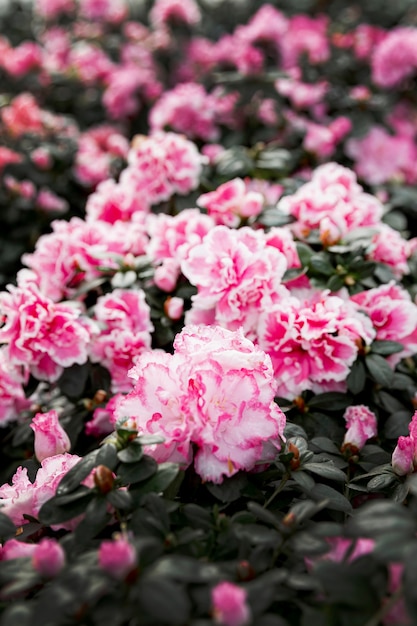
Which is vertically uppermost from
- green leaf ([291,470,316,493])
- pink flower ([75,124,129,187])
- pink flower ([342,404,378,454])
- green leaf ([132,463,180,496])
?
green leaf ([132,463,180,496])

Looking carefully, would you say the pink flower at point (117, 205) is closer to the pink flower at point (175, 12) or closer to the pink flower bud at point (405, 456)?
the pink flower bud at point (405, 456)

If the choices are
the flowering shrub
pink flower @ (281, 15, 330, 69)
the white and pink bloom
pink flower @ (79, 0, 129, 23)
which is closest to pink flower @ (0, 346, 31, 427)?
the flowering shrub

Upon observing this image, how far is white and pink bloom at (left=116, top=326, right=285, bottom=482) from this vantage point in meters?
1.01

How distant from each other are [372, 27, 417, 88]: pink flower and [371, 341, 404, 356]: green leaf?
163 centimetres

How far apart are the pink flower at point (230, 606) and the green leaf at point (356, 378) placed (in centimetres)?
68

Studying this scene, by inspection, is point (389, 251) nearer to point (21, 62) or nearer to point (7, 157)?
point (7, 157)

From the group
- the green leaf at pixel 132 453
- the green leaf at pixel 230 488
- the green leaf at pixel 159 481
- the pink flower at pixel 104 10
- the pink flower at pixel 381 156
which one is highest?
the green leaf at pixel 132 453

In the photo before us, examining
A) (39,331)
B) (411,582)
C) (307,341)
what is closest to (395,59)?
(307,341)

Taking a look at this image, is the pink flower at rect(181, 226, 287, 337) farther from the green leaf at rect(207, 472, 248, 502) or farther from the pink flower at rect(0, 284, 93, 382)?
the green leaf at rect(207, 472, 248, 502)

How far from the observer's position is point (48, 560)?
0.84m

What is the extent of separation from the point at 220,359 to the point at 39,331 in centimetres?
49

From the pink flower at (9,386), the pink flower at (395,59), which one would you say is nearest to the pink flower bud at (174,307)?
the pink flower at (9,386)

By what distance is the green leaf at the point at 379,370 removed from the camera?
1.35 metres

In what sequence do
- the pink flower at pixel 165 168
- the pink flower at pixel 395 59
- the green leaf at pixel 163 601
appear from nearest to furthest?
1. the green leaf at pixel 163 601
2. the pink flower at pixel 165 168
3. the pink flower at pixel 395 59
